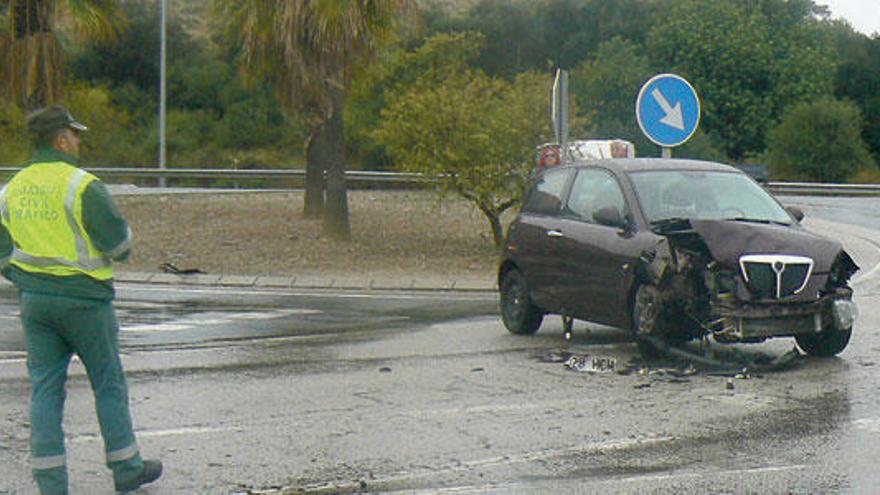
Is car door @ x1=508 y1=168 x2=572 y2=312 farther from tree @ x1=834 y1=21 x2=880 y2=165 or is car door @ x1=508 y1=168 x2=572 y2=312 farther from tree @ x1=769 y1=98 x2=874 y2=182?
tree @ x1=834 y1=21 x2=880 y2=165

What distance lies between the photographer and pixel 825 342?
11.8 m

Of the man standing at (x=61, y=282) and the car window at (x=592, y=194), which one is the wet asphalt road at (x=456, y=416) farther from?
the car window at (x=592, y=194)

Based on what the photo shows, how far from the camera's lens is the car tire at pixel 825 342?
11.6m

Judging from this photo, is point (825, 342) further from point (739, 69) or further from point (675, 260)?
point (739, 69)

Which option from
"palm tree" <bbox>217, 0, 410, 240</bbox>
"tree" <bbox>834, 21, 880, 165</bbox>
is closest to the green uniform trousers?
"palm tree" <bbox>217, 0, 410, 240</bbox>

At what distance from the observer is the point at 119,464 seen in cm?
715

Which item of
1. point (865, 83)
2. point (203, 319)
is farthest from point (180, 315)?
point (865, 83)

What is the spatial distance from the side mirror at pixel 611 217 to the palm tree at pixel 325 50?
38.1 ft

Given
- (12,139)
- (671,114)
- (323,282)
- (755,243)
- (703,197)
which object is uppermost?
(671,114)

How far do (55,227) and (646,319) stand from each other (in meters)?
5.66

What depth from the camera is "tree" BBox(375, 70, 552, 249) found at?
875 inches

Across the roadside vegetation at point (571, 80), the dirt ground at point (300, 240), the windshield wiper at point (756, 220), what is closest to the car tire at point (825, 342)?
the windshield wiper at point (756, 220)

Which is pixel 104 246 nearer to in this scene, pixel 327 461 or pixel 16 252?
pixel 16 252

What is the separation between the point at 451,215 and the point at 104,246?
76.1ft
